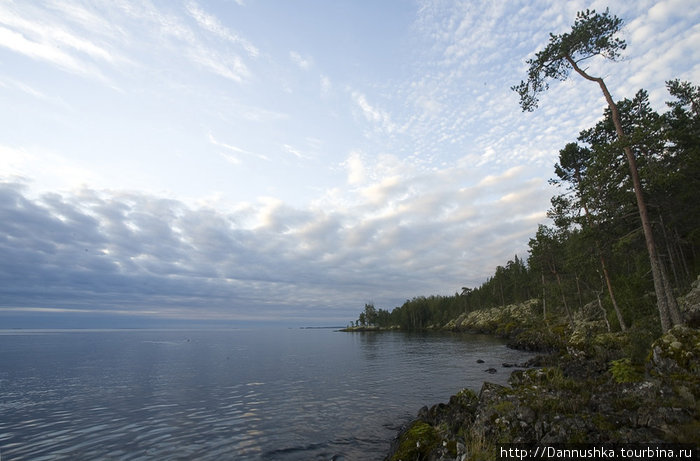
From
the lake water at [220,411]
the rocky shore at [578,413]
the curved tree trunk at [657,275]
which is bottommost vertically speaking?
the lake water at [220,411]

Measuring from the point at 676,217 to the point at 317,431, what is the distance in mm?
39132

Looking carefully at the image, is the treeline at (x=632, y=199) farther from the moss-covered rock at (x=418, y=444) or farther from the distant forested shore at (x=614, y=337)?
the moss-covered rock at (x=418, y=444)

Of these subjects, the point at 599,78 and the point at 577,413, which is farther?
the point at 599,78

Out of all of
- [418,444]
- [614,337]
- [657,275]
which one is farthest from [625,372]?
[614,337]

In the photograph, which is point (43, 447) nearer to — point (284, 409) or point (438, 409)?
point (284, 409)

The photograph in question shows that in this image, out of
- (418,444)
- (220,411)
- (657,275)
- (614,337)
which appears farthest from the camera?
(614,337)

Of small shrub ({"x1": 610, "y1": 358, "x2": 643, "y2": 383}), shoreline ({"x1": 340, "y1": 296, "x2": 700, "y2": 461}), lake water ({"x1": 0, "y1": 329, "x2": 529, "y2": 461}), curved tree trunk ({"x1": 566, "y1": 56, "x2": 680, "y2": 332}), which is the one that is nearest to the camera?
shoreline ({"x1": 340, "y1": 296, "x2": 700, "y2": 461})

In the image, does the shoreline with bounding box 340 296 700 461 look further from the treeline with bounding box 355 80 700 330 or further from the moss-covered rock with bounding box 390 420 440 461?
the treeline with bounding box 355 80 700 330

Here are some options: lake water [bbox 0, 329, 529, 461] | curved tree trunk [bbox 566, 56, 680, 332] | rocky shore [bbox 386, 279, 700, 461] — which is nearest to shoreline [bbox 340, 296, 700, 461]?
rocky shore [bbox 386, 279, 700, 461]

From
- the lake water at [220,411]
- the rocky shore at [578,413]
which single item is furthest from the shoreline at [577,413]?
the lake water at [220,411]

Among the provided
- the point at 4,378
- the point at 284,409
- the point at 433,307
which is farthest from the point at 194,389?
the point at 433,307

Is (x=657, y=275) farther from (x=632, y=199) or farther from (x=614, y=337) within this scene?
(x=614, y=337)

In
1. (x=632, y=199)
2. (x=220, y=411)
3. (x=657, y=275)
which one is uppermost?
(x=632, y=199)

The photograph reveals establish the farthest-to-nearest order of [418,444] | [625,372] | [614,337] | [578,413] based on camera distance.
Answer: [614,337] → [625,372] → [418,444] → [578,413]
